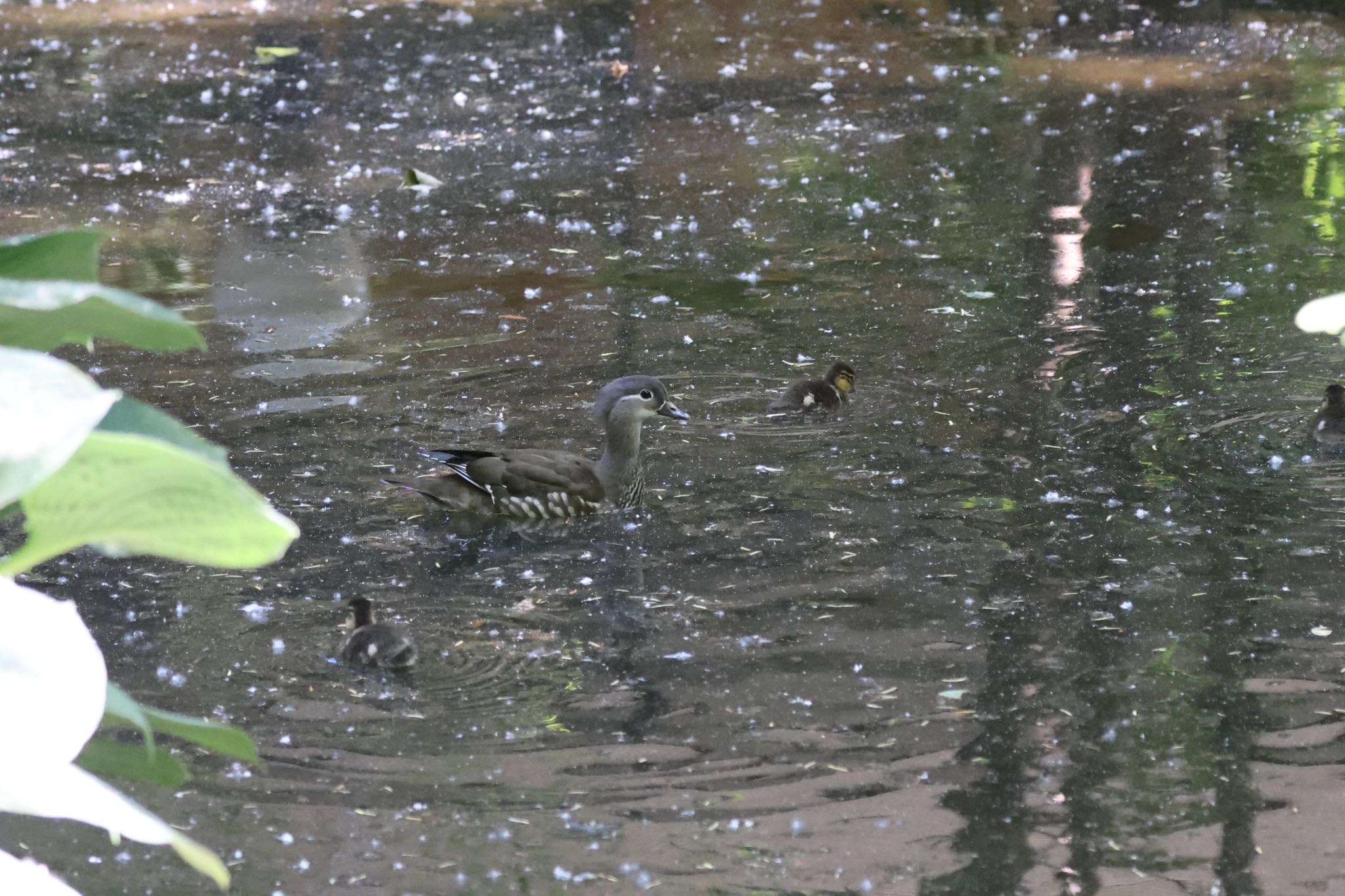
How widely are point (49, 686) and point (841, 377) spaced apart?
6.01 metres

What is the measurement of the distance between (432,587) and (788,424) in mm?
1764

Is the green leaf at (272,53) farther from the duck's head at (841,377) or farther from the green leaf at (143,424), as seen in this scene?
the green leaf at (143,424)

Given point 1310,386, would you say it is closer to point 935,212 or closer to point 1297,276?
point 1297,276

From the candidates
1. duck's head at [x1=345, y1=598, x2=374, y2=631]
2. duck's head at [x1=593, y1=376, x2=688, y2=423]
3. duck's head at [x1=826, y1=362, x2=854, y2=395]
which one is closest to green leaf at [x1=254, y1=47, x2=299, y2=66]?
duck's head at [x1=826, y1=362, x2=854, y2=395]

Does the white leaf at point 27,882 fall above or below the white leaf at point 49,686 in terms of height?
below

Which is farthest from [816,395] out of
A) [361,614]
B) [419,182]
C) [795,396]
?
[419,182]

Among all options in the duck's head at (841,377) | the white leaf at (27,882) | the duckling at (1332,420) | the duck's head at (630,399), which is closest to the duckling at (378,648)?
the duck's head at (630,399)

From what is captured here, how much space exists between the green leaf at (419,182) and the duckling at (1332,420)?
6161mm

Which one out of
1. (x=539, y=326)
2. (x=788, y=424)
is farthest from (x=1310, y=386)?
(x=539, y=326)

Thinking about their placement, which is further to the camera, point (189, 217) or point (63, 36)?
point (63, 36)

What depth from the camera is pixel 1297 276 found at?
25.9ft

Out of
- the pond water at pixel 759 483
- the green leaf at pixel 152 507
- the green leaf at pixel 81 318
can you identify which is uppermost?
the green leaf at pixel 81 318

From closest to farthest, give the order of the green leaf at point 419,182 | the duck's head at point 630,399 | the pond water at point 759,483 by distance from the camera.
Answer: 1. the pond water at point 759,483
2. the duck's head at point 630,399
3. the green leaf at point 419,182

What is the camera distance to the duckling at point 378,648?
4.48 meters
